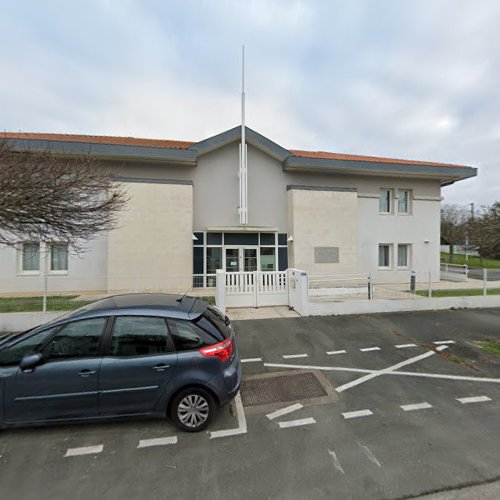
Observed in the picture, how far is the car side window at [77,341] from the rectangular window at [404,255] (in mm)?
15904

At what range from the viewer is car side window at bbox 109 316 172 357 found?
317 centimetres

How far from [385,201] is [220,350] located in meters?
15.0

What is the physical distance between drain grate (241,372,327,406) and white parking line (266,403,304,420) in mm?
176

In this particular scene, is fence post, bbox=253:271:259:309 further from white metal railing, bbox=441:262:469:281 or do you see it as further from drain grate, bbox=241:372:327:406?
white metal railing, bbox=441:262:469:281

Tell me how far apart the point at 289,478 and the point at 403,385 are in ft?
8.92

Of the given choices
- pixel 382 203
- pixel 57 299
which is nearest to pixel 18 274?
pixel 57 299

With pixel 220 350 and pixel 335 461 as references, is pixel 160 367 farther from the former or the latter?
pixel 335 461

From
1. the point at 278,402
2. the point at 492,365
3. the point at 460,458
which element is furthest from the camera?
the point at 492,365

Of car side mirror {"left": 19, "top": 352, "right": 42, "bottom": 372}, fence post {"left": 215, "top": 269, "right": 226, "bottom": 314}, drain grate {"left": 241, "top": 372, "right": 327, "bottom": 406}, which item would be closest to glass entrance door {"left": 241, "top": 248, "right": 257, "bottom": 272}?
fence post {"left": 215, "top": 269, "right": 226, "bottom": 314}

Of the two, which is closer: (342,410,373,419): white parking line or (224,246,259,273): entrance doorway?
(342,410,373,419): white parking line

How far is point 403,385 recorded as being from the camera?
14.0ft

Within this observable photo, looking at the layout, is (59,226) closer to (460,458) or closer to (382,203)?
(460,458)

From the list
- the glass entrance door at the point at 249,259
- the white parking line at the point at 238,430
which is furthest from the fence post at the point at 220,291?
the white parking line at the point at 238,430

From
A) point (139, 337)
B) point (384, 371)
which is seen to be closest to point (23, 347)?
point (139, 337)
